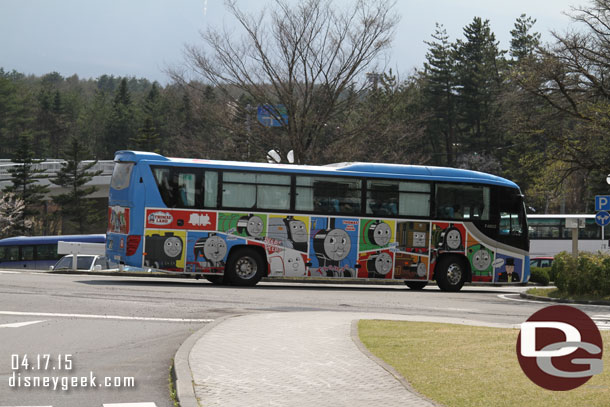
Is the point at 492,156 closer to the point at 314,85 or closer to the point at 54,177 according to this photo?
the point at 54,177

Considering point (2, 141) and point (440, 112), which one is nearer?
point (440, 112)

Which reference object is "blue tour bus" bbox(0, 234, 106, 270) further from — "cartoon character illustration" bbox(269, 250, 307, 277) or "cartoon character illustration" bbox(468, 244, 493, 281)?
"cartoon character illustration" bbox(468, 244, 493, 281)

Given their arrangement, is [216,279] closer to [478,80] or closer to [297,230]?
[297,230]

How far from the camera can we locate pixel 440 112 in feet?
302

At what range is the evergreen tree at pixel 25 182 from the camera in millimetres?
73125

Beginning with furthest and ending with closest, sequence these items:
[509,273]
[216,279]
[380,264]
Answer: [509,273]
[216,279]
[380,264]

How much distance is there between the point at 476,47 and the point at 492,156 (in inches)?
450

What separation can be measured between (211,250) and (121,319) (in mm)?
8763

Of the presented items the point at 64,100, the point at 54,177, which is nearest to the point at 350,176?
the point at 54,177

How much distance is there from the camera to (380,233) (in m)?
25.4

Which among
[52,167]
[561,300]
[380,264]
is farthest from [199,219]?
[52,167]

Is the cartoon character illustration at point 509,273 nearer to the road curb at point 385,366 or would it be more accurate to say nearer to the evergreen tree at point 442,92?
the road curb at point 385,366

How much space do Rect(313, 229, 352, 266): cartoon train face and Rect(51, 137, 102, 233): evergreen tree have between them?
5457cm

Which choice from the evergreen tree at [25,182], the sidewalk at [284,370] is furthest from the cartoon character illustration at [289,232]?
the evergreen tree at [25,182]
